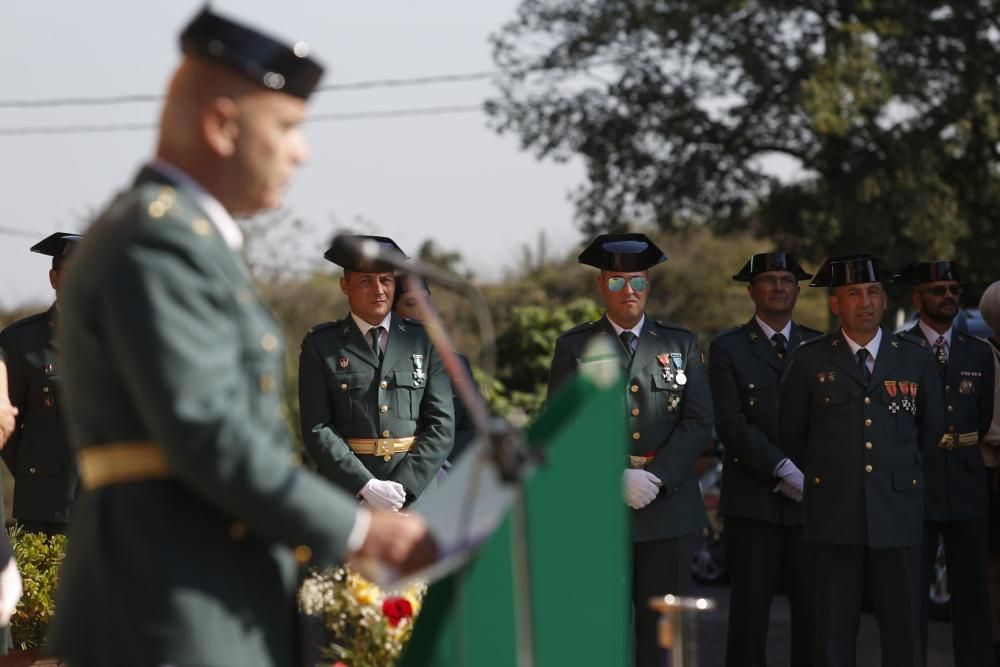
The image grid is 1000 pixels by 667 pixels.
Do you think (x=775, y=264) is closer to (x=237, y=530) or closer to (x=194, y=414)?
(x=237, y=530)

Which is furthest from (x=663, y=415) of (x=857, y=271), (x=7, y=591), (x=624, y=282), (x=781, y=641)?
(x=7, y=591)

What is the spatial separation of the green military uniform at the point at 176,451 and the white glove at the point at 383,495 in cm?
417

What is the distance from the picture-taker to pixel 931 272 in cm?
848

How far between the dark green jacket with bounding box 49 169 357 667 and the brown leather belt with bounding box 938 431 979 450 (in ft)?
19.1

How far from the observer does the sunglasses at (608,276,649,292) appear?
7.38 meters

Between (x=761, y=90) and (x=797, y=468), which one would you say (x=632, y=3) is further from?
(x=797, y=468)

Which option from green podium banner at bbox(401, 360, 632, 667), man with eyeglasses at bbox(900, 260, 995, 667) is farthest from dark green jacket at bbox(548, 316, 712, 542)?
green podium banner at bbox(401, 360, 632, 667)

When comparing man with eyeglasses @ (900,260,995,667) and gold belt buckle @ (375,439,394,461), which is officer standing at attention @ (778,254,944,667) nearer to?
man with eyeglasses @ (900,260,995,667)

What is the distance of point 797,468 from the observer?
312 inches

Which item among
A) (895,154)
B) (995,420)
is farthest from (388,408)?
(895,154)

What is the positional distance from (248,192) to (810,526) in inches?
198

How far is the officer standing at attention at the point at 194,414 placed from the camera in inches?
105

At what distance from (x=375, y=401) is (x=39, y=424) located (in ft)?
5.60

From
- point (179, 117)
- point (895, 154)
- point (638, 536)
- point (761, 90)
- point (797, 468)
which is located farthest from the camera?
point (761, 90)
